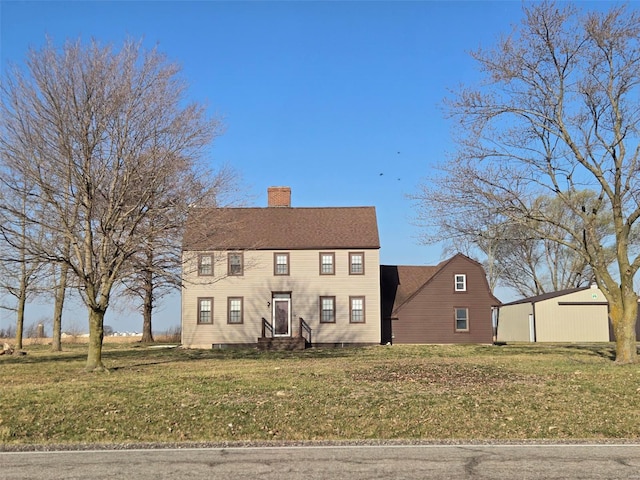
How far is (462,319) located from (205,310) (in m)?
14.6

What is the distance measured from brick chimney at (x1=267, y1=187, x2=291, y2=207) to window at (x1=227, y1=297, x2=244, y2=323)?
269 inches

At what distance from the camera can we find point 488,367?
17719 millimetres

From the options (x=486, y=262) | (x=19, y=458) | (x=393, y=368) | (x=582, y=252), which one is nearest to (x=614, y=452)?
(x=19, y=458)

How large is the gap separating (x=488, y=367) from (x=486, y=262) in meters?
40.8

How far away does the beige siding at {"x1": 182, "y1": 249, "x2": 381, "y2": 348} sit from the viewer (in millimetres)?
34688

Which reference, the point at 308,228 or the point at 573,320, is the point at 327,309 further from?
the point at 573,320

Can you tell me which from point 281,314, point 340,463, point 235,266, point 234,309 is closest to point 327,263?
point 281,314

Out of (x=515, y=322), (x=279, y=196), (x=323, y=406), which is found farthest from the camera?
(x=515, y=322)

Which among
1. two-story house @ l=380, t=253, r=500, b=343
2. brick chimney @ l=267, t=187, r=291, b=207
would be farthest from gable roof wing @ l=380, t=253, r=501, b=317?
brick chimney @ l=267, t=187, r=291, b=207

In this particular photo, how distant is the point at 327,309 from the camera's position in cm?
3481

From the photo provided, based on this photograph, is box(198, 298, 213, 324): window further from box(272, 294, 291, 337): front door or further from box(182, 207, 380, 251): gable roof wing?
box(182, 207, 380, 251): gable roof wing

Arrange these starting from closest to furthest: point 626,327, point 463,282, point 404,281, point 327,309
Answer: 1. point 626,327
2. point 327,309
3. point 463,282
4. point 404,281

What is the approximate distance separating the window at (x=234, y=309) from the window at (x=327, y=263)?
4.76 m

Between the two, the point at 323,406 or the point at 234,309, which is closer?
the point at 323,406
